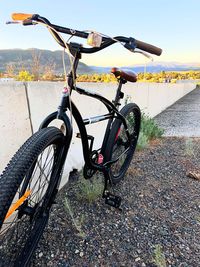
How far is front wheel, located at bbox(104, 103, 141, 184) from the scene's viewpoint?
234 cm

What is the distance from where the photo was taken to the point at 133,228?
2021 mm

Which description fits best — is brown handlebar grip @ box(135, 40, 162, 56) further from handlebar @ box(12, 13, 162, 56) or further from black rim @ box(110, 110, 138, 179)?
black rim @ box(110, 110, 138, 179)

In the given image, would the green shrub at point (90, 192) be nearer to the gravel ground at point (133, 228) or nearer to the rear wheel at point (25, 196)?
the gravel ground at point (133, 228)

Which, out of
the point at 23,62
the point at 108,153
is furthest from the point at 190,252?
the point at 23,62

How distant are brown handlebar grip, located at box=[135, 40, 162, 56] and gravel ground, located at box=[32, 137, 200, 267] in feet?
4.39

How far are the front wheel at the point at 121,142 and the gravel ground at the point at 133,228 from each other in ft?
0.49

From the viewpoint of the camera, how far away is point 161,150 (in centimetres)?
391

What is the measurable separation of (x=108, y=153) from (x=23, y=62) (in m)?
2.39

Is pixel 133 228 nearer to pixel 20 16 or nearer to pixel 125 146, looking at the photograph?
pixel 125 146

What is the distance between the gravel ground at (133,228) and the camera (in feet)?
5.65

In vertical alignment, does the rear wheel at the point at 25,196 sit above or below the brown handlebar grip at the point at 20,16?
below

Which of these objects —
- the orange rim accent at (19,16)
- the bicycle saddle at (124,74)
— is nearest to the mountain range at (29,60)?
the bicycle saddle at (124,74)

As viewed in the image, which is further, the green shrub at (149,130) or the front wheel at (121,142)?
the green shrub at (149,130)

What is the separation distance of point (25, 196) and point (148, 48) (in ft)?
3.90
